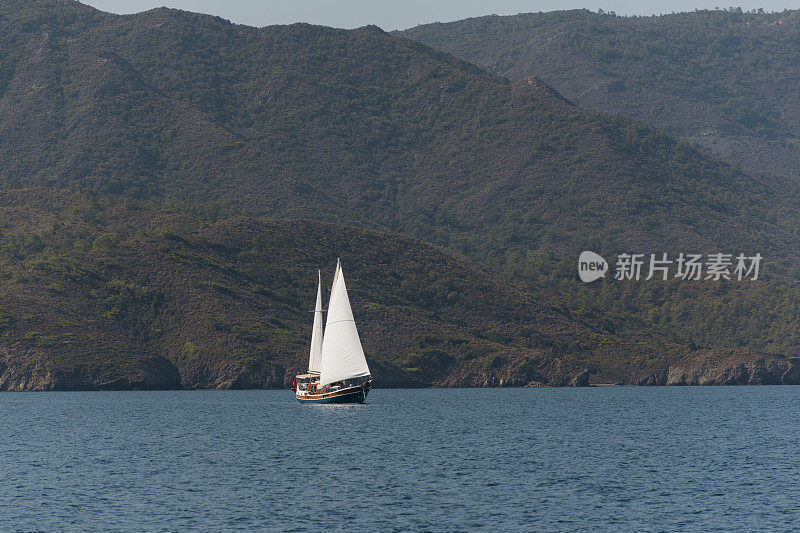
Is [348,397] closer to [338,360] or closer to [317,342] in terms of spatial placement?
[338,360]

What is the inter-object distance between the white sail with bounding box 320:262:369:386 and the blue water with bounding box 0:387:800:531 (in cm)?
528

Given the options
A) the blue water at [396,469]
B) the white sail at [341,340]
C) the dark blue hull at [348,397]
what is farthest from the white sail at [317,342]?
the white sail at [341,340]

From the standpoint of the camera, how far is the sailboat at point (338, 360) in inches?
4656

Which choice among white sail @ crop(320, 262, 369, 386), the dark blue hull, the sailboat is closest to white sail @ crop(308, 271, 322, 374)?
the sailboat

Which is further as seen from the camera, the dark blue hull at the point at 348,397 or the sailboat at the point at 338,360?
the dark blue hull at the point at 348,397

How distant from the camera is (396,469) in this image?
71.8 m

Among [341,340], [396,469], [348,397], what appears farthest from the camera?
[348,397]

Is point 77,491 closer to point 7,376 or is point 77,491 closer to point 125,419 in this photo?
point 125,419

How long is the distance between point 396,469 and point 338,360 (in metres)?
49.9

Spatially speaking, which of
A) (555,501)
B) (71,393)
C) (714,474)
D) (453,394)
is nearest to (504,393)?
(453,394)

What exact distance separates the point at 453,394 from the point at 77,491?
389 ft

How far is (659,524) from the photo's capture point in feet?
169

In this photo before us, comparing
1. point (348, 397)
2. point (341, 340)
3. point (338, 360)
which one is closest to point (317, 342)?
point (348, 397)

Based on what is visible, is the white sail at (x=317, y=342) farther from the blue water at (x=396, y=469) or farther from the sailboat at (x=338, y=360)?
the blue water at (x=396, y=469)
